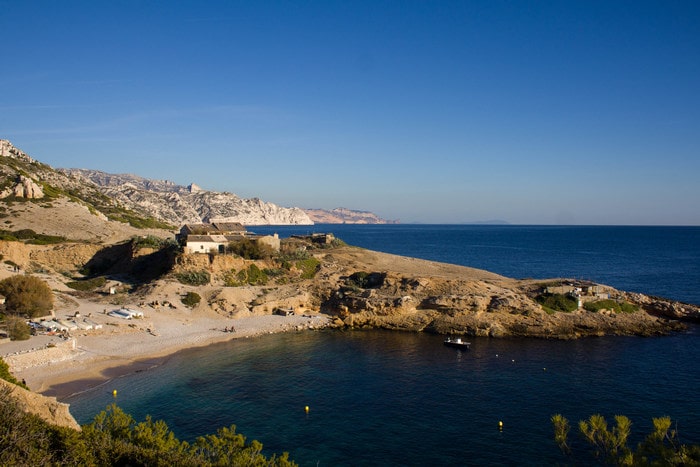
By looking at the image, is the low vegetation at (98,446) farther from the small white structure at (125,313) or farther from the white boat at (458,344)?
the white boat at (458,344)

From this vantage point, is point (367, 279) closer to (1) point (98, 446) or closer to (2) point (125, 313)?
(2) point (125, 313)

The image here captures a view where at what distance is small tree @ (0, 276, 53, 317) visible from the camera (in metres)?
37.6

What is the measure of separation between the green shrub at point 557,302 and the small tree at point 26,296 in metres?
47.2

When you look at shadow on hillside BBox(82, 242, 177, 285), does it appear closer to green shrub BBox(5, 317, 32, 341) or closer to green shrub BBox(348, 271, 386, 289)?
green shrub BBox(5, 317, 32, 341)

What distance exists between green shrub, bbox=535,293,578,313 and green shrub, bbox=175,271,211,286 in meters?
36.5

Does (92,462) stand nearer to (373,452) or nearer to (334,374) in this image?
(373,452)

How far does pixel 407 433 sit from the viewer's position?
23.4m

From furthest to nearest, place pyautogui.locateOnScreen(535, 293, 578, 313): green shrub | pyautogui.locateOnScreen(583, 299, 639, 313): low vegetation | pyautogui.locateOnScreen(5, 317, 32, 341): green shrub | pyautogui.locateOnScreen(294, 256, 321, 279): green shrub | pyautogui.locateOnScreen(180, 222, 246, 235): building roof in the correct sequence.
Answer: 1. pyautogui.locateOnScreen(180, 222, 246, 235): building roof
2. pyautogui.locateOnScreen(294, 256, 321, 279): green shrub
3. pyautogui.locateOnScreen(583, 299, 639, 313): low vegetation
4. pyautogui.locateOnScreen(535, 293, 578, 313): green shrub
5. pyautogui.locateOnScreen(5, 317, 32, 341): green shrub

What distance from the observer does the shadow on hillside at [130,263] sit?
53569 mm

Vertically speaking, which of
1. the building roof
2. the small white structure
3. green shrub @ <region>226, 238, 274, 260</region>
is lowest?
the small white structure

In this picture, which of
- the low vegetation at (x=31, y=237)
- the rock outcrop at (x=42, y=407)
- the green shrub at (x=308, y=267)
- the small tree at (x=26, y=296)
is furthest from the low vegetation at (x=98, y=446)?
the low vegetation at (x=31, y=237)

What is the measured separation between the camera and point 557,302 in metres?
47.8

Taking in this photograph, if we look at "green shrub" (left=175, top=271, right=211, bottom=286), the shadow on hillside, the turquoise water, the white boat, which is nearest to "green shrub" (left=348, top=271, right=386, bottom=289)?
the turquoise water

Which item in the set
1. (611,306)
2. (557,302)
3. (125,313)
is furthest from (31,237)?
(611,306)
